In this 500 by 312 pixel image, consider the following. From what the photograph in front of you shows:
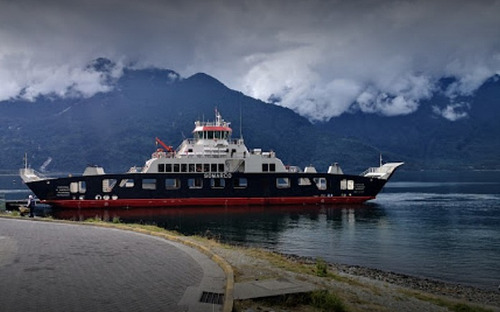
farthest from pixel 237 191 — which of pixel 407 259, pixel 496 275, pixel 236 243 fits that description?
pixel 496 275

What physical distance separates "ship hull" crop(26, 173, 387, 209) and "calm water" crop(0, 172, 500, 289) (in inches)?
92.0

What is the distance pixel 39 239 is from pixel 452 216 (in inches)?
1597

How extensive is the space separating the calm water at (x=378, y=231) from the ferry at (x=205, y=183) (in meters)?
2.50

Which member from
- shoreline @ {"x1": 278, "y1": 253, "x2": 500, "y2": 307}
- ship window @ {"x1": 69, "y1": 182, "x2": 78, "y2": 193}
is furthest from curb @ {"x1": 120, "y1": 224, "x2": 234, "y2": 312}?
ship window @ {"x1": 69, "y1": 182, "x2": 78, "y2": 193}

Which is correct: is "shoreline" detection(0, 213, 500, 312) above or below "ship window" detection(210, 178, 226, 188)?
below

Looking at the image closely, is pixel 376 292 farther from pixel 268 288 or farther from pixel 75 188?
pixel 75 188

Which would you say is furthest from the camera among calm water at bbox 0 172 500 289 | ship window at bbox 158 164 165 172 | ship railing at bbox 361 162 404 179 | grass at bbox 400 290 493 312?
ship railing at bbox 361 162 404 179

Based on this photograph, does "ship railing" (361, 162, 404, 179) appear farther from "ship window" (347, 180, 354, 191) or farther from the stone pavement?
the stone pavement

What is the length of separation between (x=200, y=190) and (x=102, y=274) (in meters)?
42.5

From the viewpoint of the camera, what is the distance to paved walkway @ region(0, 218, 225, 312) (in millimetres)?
10641

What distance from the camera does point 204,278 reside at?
1306cm

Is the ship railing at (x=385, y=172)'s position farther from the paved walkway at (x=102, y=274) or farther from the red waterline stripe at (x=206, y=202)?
the paved walkway at (x=102, y=274)

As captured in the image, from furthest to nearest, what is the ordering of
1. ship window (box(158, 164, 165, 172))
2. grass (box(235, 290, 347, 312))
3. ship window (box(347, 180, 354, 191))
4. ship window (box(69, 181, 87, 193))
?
1. ship window (box(347, 180, 354, 191))
2. ship window (box(158, 164, 165, 172))
3. ship window (box(69, 181, 87, 193))
4. grass (box(235, 290, 347, 312))

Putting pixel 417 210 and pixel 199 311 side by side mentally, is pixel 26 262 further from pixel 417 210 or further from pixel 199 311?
pixel 417 210
